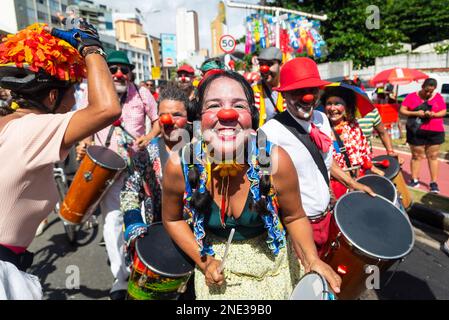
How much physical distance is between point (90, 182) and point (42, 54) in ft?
6.07

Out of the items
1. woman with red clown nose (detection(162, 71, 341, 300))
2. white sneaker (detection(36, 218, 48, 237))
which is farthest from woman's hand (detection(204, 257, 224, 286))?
white sneaker (detection(36, 218, 48, 237))

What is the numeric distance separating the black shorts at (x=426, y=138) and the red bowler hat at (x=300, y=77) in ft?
14.2

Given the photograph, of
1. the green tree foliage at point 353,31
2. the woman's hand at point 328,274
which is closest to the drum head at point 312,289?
the woman's hand at point 328,274

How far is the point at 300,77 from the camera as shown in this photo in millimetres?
2457

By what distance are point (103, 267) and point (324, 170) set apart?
2.77 metres

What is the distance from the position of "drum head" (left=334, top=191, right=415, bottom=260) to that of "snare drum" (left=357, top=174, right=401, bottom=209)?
35 cm

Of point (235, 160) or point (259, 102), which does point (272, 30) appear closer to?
point (259, 102)

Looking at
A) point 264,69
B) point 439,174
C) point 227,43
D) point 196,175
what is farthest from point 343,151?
point 227,43

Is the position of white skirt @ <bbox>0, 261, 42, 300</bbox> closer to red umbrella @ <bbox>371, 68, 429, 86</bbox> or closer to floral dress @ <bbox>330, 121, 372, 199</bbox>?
floral dress @ <bbox>330, 121, 372, 199</bbox>

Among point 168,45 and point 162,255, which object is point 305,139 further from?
point 168,45

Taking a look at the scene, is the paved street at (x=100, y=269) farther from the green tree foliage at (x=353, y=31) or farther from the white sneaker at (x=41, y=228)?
the green tree foliage at (x=353, y=31)
